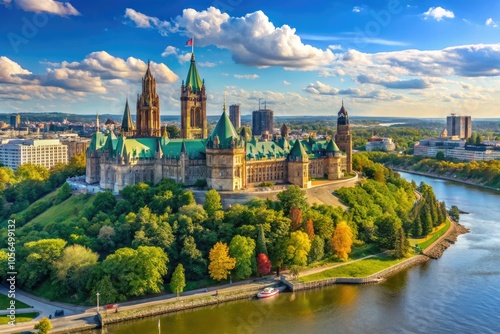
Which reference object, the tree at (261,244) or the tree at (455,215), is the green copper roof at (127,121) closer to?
the tree at (261,244)

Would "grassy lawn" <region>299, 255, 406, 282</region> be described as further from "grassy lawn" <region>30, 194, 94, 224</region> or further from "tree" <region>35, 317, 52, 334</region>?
"grassy lawn" <region>30, 194, 94, 224</region>

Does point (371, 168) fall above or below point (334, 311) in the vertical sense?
above

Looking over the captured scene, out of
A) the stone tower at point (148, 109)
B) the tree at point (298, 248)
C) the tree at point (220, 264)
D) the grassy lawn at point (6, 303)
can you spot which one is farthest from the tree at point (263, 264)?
the stone tower at point (148, 109)

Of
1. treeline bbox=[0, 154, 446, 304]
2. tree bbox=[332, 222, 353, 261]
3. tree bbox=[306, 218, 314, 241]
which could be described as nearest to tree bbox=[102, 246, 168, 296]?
treeline bbox=[0, 154, 446, 304]

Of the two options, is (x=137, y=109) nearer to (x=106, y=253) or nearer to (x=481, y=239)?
(x=106, y=253)

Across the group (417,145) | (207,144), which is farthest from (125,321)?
(417,145)

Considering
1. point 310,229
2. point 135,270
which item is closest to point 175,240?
point 135,270
